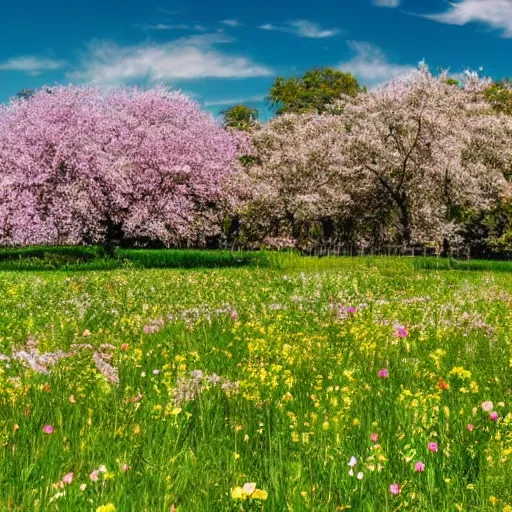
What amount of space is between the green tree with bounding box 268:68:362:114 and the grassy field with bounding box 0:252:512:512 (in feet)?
157

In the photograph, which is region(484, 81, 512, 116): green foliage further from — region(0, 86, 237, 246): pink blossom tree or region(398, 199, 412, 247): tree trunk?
region(0, 86, 237, 246): pink blossom tree

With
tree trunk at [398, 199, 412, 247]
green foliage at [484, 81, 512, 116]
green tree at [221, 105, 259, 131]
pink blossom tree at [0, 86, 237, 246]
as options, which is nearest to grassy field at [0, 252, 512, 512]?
pink blossom tree at [0, 86, 237, 246]

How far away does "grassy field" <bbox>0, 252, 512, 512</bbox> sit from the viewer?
3.44m

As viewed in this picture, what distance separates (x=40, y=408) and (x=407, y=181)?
34455 millimetres

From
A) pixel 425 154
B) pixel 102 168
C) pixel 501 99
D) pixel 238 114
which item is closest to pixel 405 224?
pixel 425 154

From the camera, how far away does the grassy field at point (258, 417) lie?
344 cm

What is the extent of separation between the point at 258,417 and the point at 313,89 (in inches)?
2240

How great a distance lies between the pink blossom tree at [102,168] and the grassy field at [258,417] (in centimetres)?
2522

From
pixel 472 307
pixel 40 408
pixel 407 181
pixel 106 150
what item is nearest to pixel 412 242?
pixel 407 181

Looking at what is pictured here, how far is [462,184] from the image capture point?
119 ft

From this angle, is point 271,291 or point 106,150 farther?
point 106,150

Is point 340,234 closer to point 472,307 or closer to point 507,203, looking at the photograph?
point 507,203

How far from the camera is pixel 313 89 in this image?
194 feet

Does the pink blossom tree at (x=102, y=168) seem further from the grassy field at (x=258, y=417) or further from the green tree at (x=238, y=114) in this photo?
the grassy field at (x=258, y=417)
